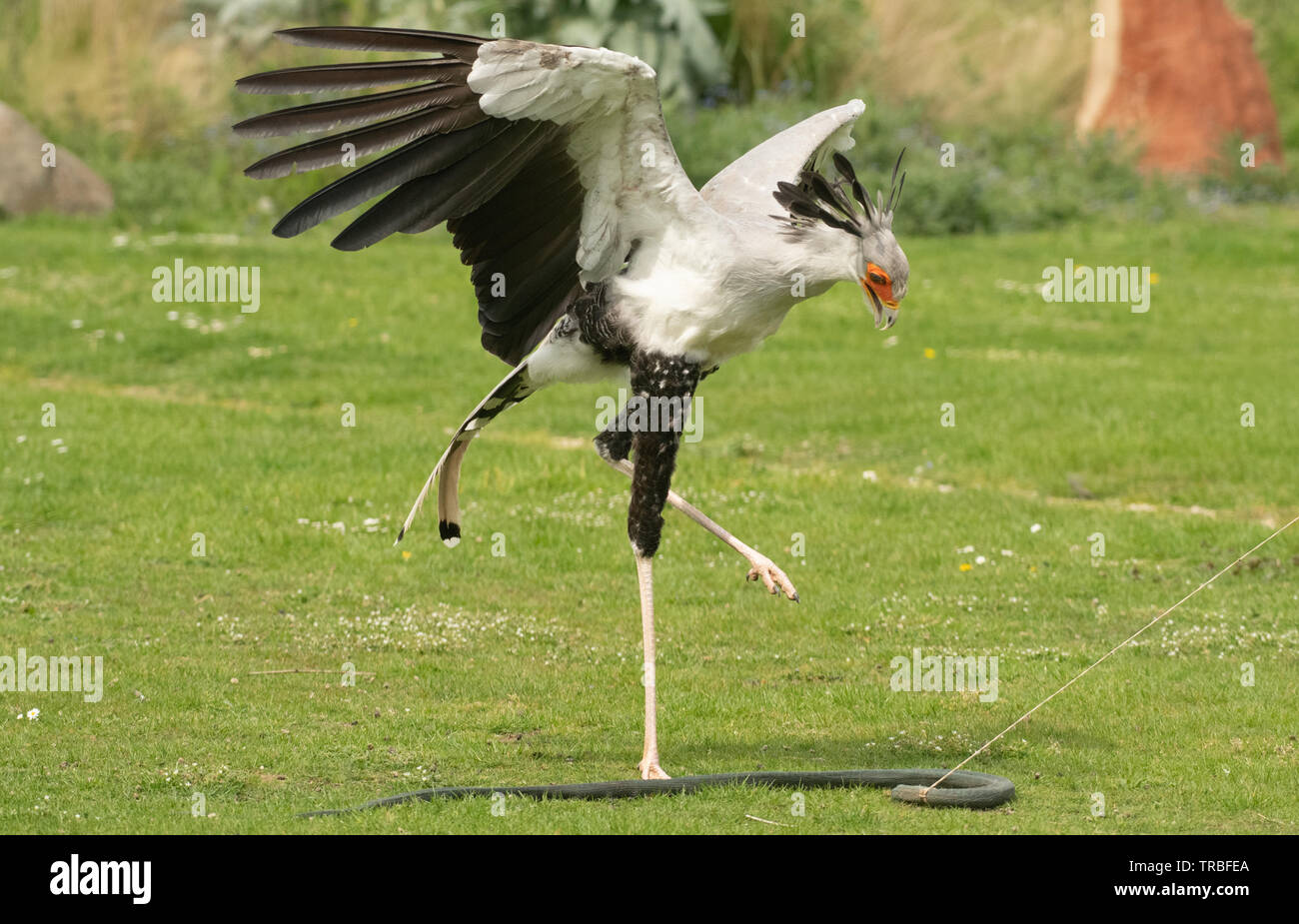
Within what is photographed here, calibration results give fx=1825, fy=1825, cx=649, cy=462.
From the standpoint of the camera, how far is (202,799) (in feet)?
23.2

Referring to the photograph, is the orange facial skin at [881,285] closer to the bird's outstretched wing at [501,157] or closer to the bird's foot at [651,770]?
the bird's outstretched wing at [501,157]

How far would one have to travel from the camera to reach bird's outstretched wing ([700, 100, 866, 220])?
26.6ft

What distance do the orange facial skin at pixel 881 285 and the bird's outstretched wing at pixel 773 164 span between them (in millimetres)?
787

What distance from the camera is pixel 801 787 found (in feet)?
24.5

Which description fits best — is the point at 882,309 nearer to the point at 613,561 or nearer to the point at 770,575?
the point at 770,575

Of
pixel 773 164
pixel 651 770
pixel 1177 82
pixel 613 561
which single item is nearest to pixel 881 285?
pixel 773 164

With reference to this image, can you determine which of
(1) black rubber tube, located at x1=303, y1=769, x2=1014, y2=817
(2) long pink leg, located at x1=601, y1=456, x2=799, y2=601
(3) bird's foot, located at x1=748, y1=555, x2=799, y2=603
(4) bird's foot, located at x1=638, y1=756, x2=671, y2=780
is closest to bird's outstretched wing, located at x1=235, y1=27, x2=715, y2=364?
(2) long pink leg, located at x1=601, y1=456, x2=799, y2=601

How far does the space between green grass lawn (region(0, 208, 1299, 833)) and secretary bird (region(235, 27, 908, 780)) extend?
3.75 ft

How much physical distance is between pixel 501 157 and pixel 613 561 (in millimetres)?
4333

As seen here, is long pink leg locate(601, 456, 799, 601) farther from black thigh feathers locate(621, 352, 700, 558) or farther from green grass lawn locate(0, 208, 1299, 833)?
green grass lawn locate(0, 208, 1299, 833)

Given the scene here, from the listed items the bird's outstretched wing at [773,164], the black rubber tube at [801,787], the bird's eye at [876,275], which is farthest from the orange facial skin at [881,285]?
the black rubber tube at [801,787]
